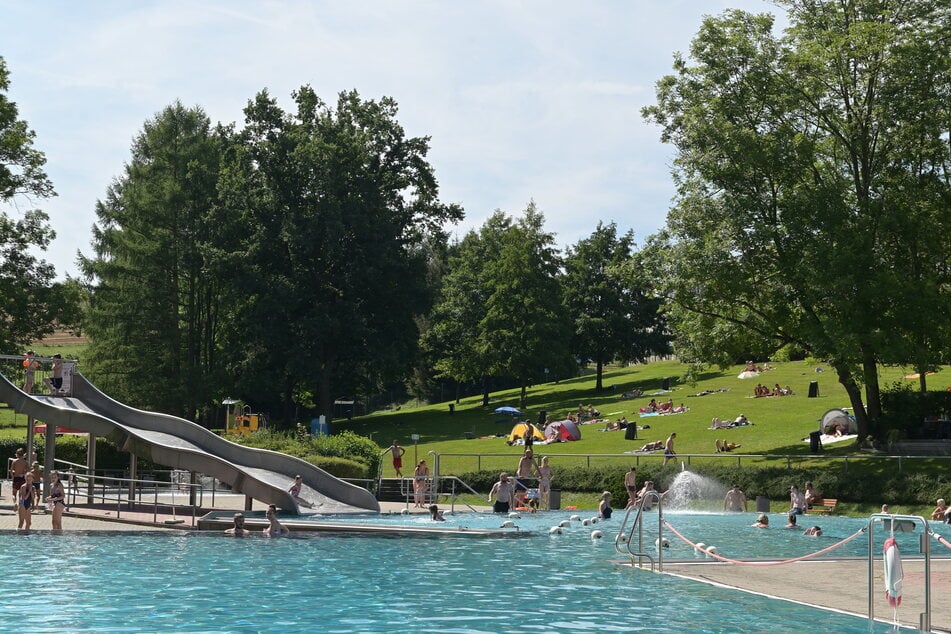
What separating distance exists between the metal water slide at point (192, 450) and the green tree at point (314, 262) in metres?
30.1

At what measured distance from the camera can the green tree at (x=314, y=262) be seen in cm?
6531

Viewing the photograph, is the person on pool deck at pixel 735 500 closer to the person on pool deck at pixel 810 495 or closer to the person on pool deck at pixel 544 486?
the person on pool deck at pixel 810 495

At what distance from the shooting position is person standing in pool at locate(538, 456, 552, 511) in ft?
121

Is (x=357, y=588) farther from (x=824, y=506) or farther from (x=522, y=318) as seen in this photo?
(x=522, y=318)

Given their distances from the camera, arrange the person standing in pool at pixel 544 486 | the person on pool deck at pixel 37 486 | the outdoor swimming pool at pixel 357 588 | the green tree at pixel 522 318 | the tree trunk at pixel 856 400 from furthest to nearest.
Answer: the green tree at pixel 522 318
the tree trunk at pixel 856 400
the person standing in pool at pixel 544 486
the person on pool deck at pixel 37 486
the outdoor swimming pool at pixel 357 588

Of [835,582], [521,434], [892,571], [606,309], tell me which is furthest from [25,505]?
[606,309]

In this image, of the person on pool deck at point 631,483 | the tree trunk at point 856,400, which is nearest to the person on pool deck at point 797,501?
the person on pool deck at point 631,483

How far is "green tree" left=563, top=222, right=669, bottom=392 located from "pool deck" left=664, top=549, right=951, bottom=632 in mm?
60165

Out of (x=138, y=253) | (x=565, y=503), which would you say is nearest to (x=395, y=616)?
(x=565, y=503)

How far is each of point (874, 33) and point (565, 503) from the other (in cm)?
2185

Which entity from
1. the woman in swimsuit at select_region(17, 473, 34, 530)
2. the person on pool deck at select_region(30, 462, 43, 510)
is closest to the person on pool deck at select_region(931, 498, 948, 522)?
the woman in swimsuit at select_region(17, 473, 34, 530)

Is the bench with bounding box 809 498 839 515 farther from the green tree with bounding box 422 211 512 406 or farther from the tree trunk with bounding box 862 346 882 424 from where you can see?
the green tree with bounding box 422 211 512 406

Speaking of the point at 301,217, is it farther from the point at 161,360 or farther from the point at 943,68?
the point at 943,68

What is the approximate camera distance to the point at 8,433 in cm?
5769
